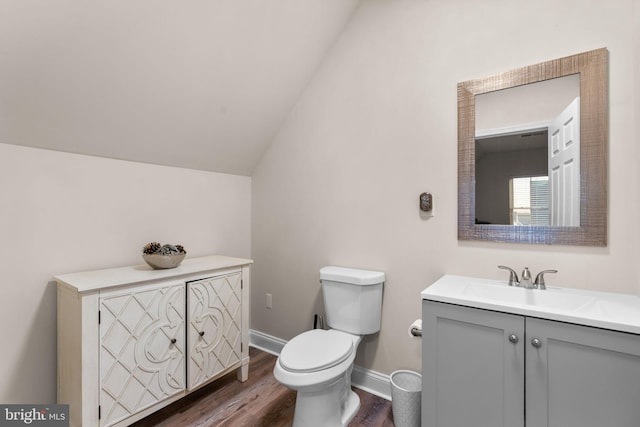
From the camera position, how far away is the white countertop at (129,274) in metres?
1.39

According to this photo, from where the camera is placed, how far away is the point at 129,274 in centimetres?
161

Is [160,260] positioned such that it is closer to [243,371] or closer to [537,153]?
[243,371]

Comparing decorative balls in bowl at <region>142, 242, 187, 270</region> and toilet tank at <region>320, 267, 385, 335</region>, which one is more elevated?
decorative balls in bowl at <region>142, 242, 187, 270</region>

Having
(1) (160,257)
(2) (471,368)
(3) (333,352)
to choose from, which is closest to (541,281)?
(2) (471,368)

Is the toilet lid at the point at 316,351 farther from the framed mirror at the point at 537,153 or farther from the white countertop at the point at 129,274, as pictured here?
the framed mirror at the point at 537,153

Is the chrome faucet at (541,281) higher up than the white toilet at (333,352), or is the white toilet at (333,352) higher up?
the chrome faucet at (541,281)

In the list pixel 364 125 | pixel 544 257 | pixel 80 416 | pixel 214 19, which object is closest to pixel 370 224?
pixel 364 125

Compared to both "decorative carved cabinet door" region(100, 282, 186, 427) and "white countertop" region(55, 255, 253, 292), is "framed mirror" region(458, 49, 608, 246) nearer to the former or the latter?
"white countertop" region(55, 255, 253, 292)

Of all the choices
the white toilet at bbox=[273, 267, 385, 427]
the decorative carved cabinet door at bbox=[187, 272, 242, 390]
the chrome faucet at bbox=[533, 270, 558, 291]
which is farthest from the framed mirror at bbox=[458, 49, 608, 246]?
the decorative carved cabinet door at bbox=[187, 272, 242, 390]

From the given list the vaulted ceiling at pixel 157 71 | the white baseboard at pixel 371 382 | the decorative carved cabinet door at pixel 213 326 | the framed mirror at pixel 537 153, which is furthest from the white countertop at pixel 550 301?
the vaulted ceiling at pixel 157 71

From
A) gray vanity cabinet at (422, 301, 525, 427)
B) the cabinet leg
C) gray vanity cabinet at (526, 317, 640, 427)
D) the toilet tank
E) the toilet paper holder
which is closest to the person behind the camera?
gray vanity cabinet at (526, 317, 640, 427)

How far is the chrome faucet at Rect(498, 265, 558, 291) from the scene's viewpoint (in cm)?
140

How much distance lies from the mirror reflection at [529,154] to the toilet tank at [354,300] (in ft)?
2.35

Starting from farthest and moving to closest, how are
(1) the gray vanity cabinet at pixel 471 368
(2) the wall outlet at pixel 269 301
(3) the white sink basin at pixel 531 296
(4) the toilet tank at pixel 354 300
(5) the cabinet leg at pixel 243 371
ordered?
(2) the wall outlet at pixel 269 301, (5) the cabinet leg at pixel 243 371, (4) the toilet tank at pixel 354 300, (3) the white sink basin at pixel 531 296, (1) the gray vanity cabinet at pixel 471 368
